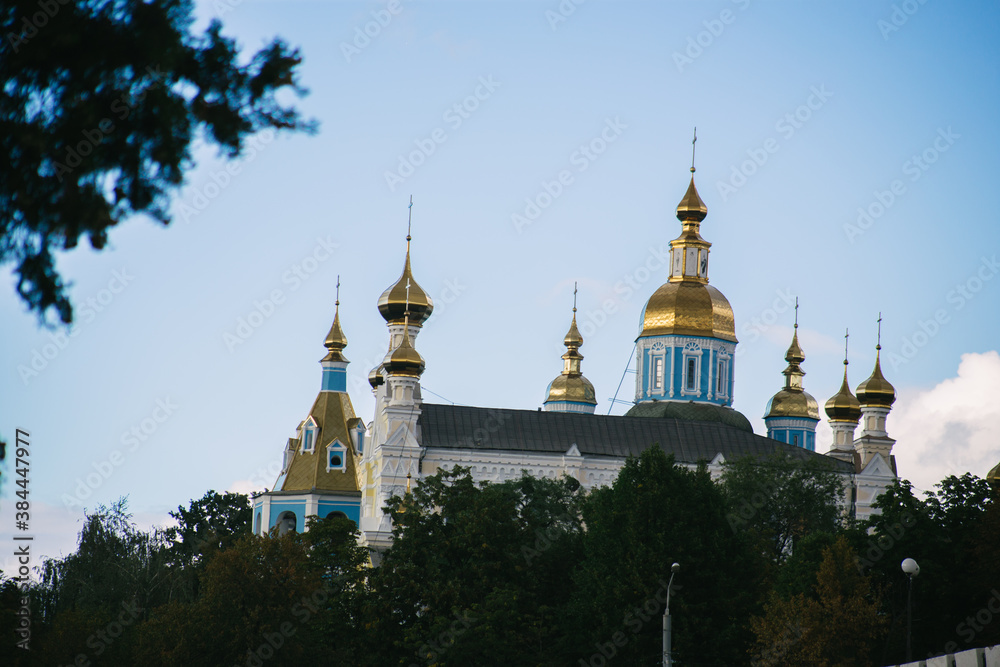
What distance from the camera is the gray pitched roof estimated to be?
61281mm

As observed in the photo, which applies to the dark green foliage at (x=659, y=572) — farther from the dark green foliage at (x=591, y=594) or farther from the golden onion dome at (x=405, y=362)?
the golden onion dome at (x=405, y=362)

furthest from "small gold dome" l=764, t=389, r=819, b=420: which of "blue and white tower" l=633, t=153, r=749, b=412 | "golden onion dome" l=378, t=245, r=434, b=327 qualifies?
"golden onion dome" l=378, t=245, r=434, b=327

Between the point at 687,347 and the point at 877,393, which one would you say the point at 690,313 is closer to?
the point at 687,347

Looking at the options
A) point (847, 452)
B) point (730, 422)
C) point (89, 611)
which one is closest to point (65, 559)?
point (89, 611)

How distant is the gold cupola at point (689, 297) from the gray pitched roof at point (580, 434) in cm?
720

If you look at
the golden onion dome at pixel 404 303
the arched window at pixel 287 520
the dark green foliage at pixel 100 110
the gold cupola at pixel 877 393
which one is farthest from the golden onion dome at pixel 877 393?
the dark green foliage at pixel 100 110

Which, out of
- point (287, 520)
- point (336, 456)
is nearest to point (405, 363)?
point (336, 456)

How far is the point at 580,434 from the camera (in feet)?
205

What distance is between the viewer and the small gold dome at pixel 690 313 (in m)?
69.9

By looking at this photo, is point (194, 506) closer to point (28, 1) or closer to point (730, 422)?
point (730, 422)

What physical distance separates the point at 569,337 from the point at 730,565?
4723 cm

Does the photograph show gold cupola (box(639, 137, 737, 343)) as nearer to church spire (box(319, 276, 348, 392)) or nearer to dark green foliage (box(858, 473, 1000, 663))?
church spire (box(319, 276, 348, 392))

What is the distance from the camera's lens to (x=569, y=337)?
278 ft

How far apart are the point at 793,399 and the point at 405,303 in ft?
81.1
